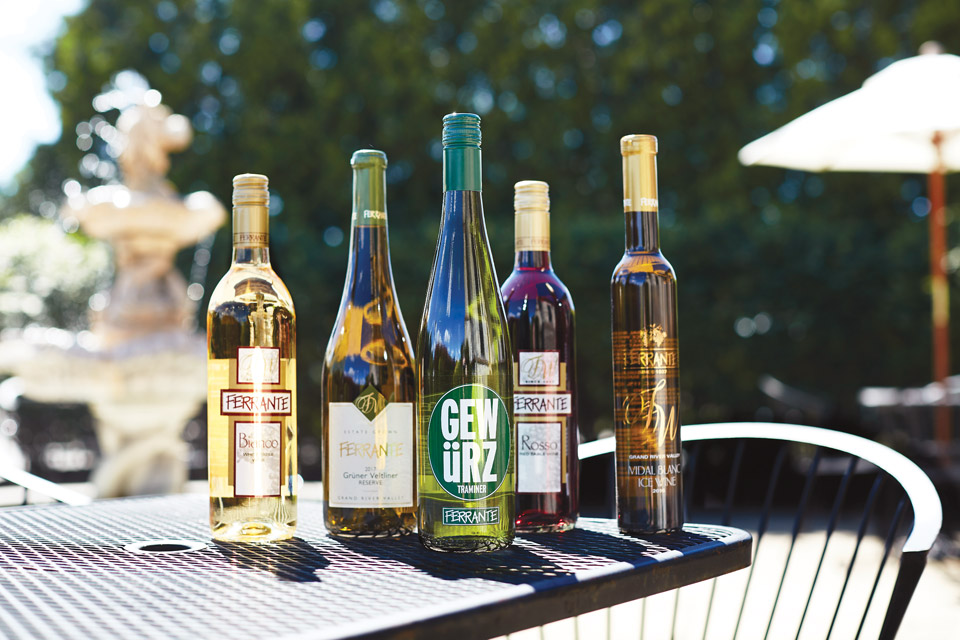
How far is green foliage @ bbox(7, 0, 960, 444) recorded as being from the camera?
771cm

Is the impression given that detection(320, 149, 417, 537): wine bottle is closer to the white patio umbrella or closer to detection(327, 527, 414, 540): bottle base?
detection(327, 527, 414, 540): bottle base

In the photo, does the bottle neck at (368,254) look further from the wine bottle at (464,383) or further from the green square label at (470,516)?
the green square label at (470,516)

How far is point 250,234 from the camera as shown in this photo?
1.08 meters

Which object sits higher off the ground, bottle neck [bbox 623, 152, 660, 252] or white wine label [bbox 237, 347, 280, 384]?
bottle neck [bbox 623, 152, 660, 252]

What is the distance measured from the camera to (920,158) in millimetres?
4816

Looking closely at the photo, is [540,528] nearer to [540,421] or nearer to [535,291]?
[540,421]

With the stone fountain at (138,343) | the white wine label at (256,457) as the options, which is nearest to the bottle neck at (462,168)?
the white wine label at (256,457)

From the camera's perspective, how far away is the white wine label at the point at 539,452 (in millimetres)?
1079

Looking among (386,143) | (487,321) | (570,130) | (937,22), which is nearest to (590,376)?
(570,130)

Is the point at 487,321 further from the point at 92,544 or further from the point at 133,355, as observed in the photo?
the point at 133,355

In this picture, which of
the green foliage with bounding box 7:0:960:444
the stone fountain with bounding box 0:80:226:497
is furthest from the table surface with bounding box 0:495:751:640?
the green foliage with bounding box 7:0:960:444

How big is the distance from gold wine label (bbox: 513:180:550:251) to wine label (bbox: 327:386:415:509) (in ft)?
0.81

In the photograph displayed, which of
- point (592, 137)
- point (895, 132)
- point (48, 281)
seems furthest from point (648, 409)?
point (48, 281)

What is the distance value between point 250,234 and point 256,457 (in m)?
0.25
